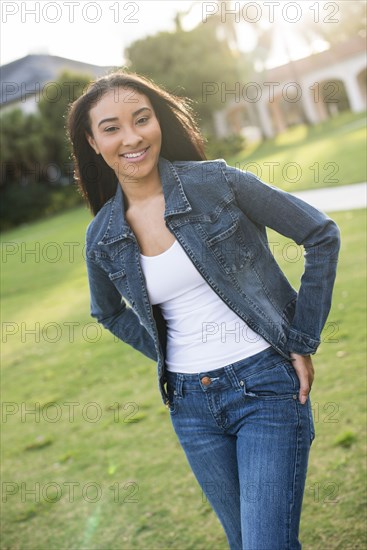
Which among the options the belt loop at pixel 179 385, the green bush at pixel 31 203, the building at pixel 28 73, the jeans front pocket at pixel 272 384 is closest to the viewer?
the jeans front pocket at pixel 272 384

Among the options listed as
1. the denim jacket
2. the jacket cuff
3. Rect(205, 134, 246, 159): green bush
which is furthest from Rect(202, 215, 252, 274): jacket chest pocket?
Rect(205, 134, 246, 159): green bush

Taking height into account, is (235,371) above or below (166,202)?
below

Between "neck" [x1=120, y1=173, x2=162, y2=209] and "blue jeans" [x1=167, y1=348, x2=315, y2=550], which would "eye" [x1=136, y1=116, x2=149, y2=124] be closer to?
"neck" [x1=120, y1=173, x2=162, y2=209]

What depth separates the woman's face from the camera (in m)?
2.45

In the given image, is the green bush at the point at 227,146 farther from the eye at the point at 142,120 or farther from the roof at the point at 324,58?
the eye at the point at 142,120

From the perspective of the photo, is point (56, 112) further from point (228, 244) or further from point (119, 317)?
point (228, 244)

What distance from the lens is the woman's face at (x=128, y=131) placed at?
2.45 m

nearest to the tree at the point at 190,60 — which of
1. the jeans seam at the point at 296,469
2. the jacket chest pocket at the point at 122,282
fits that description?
the jacket chest pocket at the point at 122,282

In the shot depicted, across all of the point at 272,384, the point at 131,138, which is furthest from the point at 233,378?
the point at 131,138

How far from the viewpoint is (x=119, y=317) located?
2873 millimetres

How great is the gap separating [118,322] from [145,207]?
0.56 metres

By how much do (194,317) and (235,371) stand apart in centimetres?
23

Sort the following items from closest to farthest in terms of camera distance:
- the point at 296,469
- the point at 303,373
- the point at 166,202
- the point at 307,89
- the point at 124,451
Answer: the point at 296,469 → the point at 303,373 → the point at 166,202 → the point at 124,451 → the point at 307,89

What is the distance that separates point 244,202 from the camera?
232 cm
